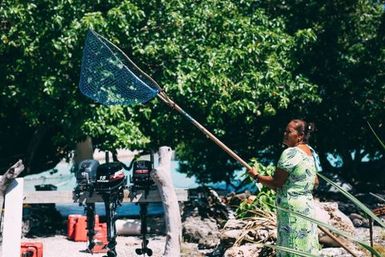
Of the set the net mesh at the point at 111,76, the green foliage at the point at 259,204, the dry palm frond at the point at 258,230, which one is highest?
the net mesh at the point at 111,76

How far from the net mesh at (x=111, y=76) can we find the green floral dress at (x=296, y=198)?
68.7 inches

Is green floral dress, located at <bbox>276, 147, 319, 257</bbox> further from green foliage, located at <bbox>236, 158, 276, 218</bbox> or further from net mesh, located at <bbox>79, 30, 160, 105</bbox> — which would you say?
green foliage, located at <bbox>236, 158, 276, 218</bbox>

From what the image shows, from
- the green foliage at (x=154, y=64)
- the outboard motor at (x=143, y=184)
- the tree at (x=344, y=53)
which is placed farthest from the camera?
the tree at (x=344, y=53)

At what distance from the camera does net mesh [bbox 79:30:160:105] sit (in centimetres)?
722

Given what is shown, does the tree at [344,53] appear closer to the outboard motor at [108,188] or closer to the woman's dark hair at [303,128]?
the outboard motor at [108,188]

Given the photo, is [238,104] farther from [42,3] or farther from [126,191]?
[126,191]

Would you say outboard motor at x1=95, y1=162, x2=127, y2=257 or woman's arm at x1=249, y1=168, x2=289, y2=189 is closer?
woman's arm at x1=249, y1=168, x2=289, y2=189

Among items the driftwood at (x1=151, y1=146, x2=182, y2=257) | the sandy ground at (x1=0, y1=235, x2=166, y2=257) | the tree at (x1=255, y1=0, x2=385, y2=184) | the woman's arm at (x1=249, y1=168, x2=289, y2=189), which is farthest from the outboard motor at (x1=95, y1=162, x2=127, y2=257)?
the tree at (x1=255, y1=0, x2=385, y2=184)

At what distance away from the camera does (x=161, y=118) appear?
559 inches

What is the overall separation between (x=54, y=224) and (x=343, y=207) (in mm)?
6467

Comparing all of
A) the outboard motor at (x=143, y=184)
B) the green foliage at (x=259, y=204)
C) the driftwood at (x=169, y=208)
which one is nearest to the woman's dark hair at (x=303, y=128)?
the driftwood at (x=169, y=208)

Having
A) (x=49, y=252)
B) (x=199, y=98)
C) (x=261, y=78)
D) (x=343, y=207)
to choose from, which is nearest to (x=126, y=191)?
(x=49, y=252)

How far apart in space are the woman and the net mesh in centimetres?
167

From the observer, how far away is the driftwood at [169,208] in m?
7.38
